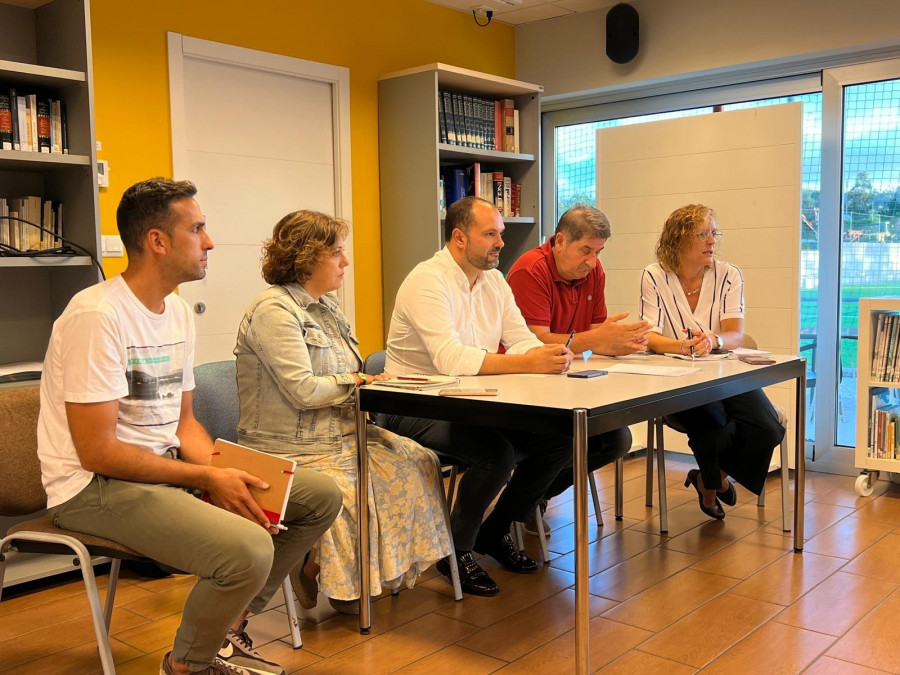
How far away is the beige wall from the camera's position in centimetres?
415

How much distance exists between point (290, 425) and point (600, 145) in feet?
10.2

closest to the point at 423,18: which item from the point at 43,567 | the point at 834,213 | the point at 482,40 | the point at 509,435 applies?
the point at 482,40

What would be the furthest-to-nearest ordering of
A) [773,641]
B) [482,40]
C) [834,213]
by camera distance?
1. [482,40]
2. [834,213]
3. [773,641]

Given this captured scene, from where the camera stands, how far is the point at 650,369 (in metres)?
2.81

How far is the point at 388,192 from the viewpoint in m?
4.56

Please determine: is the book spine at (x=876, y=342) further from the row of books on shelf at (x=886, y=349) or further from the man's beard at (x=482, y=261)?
the man's beard at (x=482, y=261)

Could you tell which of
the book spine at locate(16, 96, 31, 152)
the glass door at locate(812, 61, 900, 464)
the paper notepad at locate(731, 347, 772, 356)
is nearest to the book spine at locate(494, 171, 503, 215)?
the glass door at locate(812, 61, 900, 464)

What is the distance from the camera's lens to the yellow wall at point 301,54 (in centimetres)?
350

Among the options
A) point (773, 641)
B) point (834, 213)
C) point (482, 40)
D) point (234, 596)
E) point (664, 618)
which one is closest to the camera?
point (234, 596)

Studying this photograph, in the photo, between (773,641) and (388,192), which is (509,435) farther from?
(388,192)

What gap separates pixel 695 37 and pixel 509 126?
107 cm

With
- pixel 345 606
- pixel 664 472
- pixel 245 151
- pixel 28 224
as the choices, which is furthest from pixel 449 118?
pixel 345 606

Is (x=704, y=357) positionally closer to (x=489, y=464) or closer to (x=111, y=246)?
(x=489, y=464)

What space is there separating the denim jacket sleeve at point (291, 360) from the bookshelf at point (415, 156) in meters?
1.97
